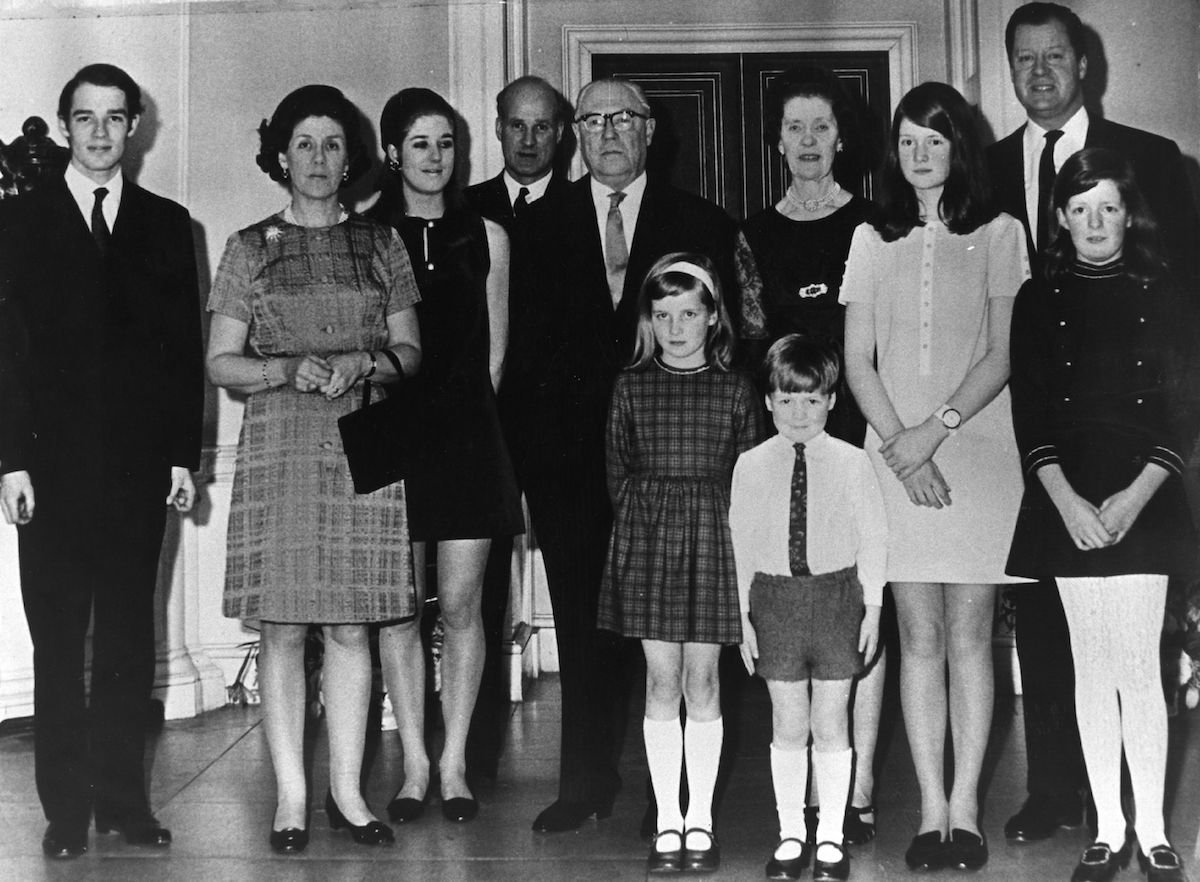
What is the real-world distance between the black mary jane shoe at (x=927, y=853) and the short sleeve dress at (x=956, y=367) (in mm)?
561

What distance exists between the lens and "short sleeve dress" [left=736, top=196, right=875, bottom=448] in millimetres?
3109

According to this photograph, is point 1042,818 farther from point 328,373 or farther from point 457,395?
point 328,373

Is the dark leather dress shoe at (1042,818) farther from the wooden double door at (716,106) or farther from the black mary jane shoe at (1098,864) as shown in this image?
the wooden double door at (716,106)

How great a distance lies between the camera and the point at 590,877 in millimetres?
2848

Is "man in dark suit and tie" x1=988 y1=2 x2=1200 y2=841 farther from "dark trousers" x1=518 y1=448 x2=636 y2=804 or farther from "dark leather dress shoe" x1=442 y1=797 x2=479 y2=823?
"dark leather dress shoe" x1=442 y1=797 x2=479 y2=823

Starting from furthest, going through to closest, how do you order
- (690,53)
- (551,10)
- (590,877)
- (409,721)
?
(551,10) < (690,53) < (409,721) < (590,877)

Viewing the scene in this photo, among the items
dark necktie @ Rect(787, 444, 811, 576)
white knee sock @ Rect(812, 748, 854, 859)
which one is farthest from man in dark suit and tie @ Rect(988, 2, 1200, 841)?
dark necktie @ Rect(787, 444, 811, 576)

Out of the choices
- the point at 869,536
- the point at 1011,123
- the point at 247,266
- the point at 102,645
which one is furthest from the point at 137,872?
the point at 1011,123

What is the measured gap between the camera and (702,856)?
287cm

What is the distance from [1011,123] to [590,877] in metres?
2.26

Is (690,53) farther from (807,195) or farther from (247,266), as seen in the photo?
(247,266)

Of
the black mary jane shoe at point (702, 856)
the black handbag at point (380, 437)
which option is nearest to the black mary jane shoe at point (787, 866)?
the black mary jane shoe at point (702, 856)

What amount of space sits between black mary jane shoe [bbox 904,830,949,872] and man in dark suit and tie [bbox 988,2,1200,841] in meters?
0.34

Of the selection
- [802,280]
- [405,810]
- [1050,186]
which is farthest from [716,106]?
[405,810]
